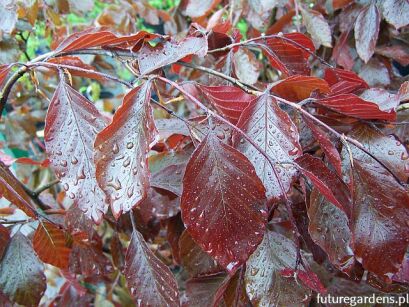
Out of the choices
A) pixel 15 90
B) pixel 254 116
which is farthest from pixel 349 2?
pixel 15 90

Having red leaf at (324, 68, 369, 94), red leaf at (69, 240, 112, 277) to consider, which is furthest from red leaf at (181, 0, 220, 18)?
red leaf at (69, 240, 112, 277)

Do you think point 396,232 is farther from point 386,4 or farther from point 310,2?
point 310,2

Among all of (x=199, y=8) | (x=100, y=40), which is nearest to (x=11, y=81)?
(x=100, y=40)

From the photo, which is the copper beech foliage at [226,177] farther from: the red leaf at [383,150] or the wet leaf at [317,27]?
the wet leaf at [317,27]

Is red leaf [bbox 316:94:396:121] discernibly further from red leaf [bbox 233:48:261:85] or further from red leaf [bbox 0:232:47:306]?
red leaf [bbox 0:232:47:306]

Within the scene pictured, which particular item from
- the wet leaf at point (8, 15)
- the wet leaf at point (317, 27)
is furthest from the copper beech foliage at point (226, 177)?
the wet leaf at point (8, 15)
